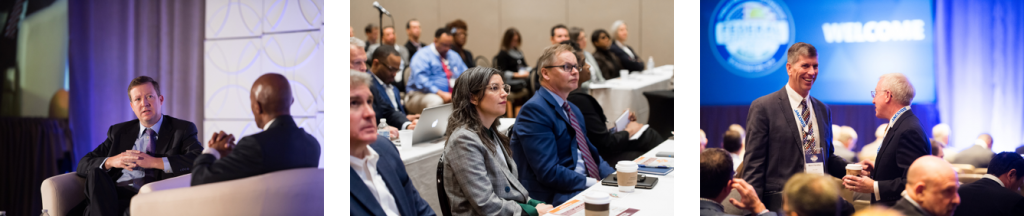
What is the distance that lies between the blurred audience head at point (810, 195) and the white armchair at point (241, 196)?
1.53m

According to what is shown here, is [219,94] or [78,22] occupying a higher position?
[78,22]

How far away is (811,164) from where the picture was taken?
186cm

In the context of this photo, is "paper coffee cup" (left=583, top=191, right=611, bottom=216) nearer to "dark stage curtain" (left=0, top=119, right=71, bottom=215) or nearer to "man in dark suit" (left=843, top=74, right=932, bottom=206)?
"man in dark suit" (left=843, top=74, right=932, bottom=206)

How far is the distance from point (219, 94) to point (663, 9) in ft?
25.2

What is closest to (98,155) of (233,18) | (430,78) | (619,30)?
(233,18)

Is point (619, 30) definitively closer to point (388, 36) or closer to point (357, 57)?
point (388, 36)

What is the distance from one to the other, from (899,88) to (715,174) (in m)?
0.57

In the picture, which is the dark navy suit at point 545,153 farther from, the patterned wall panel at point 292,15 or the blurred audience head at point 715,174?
the patterned wall panel at point 292,15

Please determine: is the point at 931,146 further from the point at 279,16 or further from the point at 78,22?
the point at 78,22

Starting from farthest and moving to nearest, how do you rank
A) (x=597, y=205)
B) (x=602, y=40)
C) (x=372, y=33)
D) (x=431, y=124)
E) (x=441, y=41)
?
(x=372, y=33)
(x=602, y=40)
(x=441, y=41)
(x=431, y=124)
(x=597, y=205)

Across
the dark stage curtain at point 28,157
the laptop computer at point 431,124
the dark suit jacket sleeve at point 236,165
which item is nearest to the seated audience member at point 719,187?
the dark suit jacket sleeve at point 236,165

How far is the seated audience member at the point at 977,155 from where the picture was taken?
1766 mm

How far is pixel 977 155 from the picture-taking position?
1.77 meters

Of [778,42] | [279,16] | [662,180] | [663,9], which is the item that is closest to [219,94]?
[279,16]
